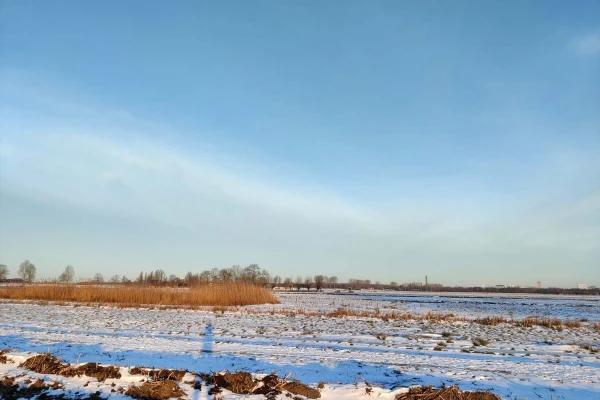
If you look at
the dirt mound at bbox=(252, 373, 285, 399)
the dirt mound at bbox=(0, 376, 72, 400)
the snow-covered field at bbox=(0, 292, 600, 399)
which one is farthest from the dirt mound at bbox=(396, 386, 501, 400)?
the dirt mound at bbox=(0, 376, 72, 400)

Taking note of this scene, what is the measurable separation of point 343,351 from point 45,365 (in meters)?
7.31

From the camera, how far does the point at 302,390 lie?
7047 millimetres

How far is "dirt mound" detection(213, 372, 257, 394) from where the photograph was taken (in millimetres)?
7070

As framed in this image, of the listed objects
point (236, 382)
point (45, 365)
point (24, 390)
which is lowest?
point (24, 390)

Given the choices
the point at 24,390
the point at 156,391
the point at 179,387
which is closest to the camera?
the point at 156,391

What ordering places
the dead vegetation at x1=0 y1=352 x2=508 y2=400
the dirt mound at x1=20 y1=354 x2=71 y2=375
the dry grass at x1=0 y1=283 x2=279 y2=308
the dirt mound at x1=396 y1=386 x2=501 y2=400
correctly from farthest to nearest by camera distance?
the dry grass at x1=0 y1=283 x2=279 y2=308 < the dirt mound at x1=20 y1=354 x2=71 y2=375 < the dead vegetation at x1=0 y1=352 x2=508 y2=400 < the dirt mound at x1=396 y1=386 x2=501 y2=400

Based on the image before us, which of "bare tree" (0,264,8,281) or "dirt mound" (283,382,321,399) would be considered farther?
"bare tree" (0,264,8,281)

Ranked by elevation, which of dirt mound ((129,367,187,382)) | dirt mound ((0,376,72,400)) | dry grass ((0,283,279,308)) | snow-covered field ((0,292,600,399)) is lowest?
snow-covered field ((0,292,600,399))

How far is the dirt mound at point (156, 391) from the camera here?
6762 millimetres

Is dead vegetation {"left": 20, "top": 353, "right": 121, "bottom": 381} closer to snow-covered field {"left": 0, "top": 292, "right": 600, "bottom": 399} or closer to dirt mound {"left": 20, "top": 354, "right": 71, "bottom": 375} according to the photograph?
dirt mound {"left": 20, "top": 354, "right": 71, "bottom": 375}

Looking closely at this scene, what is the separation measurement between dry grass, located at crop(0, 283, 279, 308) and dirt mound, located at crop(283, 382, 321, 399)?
79.9 ft

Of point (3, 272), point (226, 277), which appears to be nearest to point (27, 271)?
point (3, 272)

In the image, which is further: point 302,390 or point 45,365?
point 45,365

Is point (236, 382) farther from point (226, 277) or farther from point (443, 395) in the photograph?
point (226, 277)
